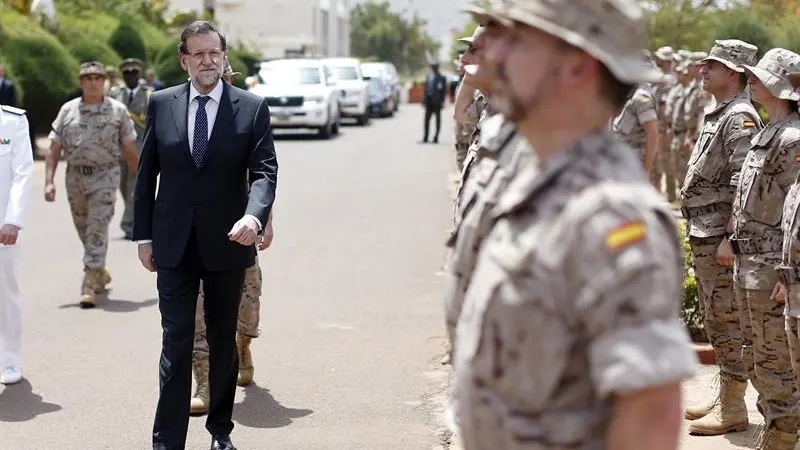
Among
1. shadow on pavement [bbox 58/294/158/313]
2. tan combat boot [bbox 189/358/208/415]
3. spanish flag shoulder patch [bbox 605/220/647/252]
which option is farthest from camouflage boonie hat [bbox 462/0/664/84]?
shadow on pavement [bbox 58/294/158/313]

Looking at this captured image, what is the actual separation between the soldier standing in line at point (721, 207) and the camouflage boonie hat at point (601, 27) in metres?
4.11

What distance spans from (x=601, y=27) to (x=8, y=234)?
613cm

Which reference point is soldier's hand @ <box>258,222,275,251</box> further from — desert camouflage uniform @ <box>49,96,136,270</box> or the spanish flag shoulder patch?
desert camouflage uniform @ <box>49,96,136,270</box>

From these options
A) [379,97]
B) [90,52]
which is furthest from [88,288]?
[379,97]

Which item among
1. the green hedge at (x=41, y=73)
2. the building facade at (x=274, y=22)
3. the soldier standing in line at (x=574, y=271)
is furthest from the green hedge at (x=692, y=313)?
the building facade at (x=274, y=22)

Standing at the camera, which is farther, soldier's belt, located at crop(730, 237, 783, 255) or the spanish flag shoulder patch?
soldier's belt, located at crop(730, 237, 783, 255)

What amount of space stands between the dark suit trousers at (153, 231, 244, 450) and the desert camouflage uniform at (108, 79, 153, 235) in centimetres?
843

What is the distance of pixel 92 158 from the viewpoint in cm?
1138

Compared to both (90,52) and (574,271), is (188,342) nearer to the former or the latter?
(574,271)

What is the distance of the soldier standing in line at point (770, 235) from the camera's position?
5848 mm

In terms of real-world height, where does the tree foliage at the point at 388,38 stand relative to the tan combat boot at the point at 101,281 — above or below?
below

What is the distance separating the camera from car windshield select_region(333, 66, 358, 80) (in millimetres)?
38969

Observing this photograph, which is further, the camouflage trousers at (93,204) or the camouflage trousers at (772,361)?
the camouflage trousers at (93,204)

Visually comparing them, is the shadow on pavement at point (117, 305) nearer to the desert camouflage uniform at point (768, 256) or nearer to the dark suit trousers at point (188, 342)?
the dark suit trousers at point (188, 342)
